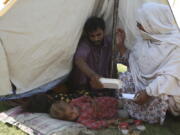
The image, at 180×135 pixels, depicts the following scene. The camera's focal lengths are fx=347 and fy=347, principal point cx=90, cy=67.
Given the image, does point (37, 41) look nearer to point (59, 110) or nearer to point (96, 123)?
point (59, 110)

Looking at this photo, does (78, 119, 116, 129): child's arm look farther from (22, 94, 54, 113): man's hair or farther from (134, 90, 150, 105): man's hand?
(22, 94, 54, 113): man's hair

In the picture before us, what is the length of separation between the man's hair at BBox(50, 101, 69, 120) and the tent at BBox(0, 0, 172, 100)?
1.02 feet

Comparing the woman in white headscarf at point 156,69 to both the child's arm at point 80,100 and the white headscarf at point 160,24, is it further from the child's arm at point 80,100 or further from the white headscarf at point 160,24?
the child's arm at point 80,100

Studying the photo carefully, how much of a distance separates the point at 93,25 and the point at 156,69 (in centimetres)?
73

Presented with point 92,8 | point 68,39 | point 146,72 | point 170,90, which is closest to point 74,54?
point 68,39

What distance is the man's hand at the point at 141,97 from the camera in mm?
2873

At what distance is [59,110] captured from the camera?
2.88m

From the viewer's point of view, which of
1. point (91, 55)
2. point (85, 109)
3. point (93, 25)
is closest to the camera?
point (85, 109)

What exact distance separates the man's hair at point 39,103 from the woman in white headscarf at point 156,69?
706mm

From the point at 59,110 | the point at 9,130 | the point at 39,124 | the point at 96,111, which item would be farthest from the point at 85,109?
the point at 9,130

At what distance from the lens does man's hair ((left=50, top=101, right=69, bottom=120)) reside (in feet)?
9.35

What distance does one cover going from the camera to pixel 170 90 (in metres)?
2.89

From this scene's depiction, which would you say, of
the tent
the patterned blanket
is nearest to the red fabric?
the patterned blanket

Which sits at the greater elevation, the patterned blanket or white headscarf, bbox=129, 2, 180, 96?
white headscarf, bbox=129, 2, 180, 96
